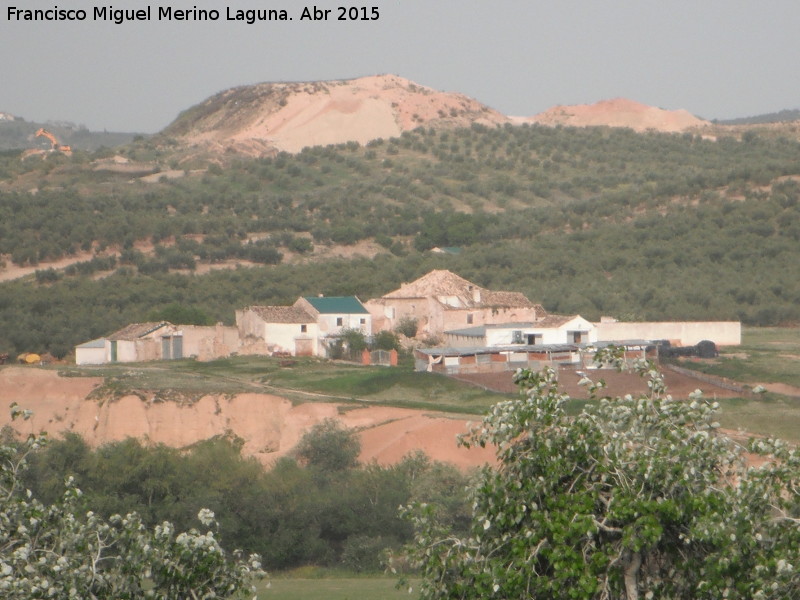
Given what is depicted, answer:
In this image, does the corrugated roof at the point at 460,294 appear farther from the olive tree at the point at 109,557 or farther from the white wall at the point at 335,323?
the olive tree at the point at 109,557

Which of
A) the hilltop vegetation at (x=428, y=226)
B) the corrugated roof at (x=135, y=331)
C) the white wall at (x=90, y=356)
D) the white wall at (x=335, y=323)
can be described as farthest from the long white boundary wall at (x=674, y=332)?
the white wall at (x=90, y=356)

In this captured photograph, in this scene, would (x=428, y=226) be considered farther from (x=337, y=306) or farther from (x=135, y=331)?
(x=135, y=331)

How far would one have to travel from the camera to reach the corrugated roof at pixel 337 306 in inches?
1870

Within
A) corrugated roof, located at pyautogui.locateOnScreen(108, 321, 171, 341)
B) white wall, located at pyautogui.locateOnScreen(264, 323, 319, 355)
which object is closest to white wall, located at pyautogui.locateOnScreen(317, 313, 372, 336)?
white wall, located at pyautogui.locateOnScreen(264, 323, 319, 355)

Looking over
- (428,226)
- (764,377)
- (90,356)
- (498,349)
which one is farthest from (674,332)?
(428,226)

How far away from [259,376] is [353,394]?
14.4 ft

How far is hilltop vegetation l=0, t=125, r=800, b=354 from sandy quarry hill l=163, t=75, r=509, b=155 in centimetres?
1033

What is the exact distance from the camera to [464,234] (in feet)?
253

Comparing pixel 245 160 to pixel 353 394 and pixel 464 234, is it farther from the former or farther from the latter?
pixel 353 394

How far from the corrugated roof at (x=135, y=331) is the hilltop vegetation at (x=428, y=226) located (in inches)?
109

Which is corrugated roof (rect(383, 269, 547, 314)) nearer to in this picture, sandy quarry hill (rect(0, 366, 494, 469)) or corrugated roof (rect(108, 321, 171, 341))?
corrugated roof (rect(108, 321, 171, 341))

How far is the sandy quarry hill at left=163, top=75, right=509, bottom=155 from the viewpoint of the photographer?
123750 millimetres

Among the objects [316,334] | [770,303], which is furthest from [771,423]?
[770,303]

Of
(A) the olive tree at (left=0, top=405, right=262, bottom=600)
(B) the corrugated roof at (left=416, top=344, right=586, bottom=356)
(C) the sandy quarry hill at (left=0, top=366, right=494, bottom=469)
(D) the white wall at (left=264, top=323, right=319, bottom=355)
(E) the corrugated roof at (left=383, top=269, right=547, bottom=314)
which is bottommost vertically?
(C) the sandy quarry hill at (left=0, top=366, right=494, bottom=469)
